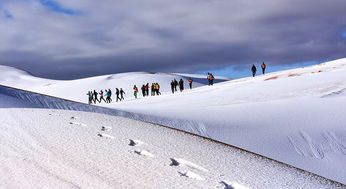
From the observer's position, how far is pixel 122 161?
366cm

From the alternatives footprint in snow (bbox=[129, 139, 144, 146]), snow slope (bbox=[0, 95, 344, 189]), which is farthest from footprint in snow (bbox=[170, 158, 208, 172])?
footprint in snow (bbox=[129, 139, 144, 146])

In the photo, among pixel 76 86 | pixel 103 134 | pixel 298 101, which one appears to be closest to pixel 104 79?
pixel 76 86

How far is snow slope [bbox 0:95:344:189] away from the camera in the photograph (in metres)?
3.12

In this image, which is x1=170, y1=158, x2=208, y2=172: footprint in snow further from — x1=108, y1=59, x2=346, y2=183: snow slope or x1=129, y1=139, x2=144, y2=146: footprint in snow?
x1=108, y1=59, x2=346, y2=183: snow slope

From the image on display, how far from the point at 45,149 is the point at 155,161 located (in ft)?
3.63

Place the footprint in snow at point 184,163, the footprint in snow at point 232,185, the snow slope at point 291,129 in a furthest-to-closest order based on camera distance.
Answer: the snow slope at point 291,129, the footprint in snow at point 184,163, the footprint in snow at point 232,185

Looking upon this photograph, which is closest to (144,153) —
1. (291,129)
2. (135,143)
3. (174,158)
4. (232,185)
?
(174,158)

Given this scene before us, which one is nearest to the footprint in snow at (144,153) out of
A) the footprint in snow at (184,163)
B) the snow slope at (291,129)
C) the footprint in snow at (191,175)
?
the footprint in snow at (184,163)

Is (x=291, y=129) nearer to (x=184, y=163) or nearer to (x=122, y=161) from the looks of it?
(x=184, y=163)

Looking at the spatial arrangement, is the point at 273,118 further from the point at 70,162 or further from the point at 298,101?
the point at 70,162

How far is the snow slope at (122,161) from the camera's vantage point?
3.12 m

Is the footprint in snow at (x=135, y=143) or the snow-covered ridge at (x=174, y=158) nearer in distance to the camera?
the snow-covered ridge at (x=174, y=158)

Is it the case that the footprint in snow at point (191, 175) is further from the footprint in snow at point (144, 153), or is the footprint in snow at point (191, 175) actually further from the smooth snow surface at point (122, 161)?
the footprint in snow at point (144, 153)

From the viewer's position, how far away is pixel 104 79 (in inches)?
2121
